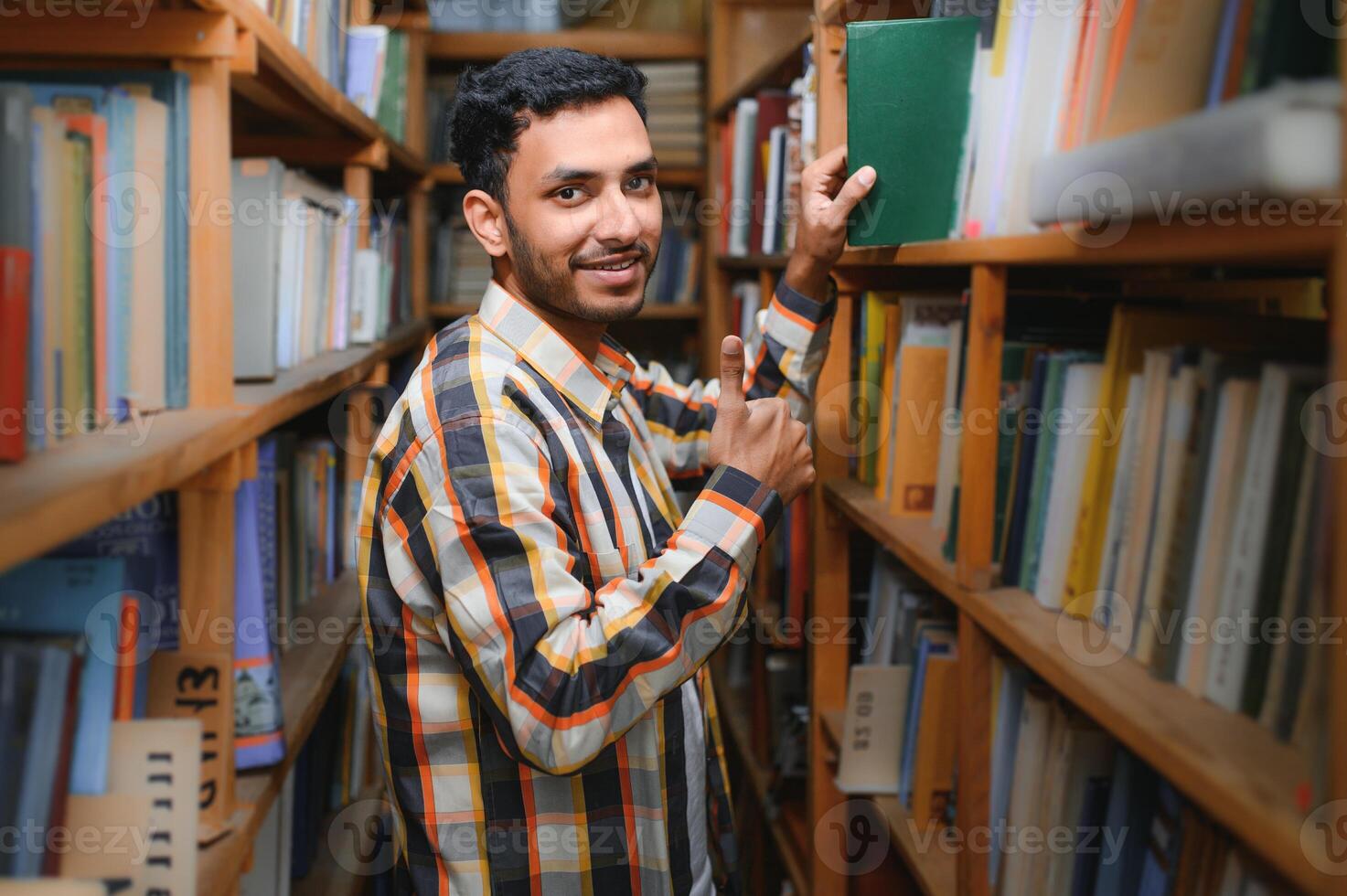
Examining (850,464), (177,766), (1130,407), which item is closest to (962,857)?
(1130,407)

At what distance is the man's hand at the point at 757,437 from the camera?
3.76 ft

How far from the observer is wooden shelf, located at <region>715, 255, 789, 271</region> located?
6.29 feet

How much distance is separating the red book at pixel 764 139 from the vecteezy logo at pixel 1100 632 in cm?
154

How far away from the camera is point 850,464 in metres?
1.69

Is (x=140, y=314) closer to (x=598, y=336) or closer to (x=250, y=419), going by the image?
(x=250, y=419)

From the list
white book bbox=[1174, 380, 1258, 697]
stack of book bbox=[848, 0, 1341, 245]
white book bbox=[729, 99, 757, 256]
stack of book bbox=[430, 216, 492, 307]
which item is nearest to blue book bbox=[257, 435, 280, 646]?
stack of book bbox=[848, 0, 1341, 245]

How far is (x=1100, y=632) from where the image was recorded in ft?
2.94

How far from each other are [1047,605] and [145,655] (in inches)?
34.8

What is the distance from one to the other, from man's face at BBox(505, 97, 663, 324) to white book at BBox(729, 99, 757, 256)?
126 cm

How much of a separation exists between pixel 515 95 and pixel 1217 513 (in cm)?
90

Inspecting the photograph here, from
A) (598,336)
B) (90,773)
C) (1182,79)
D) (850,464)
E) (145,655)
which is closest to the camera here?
(1182,79)

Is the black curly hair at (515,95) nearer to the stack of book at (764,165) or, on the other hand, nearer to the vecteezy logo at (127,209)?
the vecteezy logo at (127,209)

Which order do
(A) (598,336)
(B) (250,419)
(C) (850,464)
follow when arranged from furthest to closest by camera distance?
1. (C) (850,464)
2. (A) (598,336)
3. (B) (250,419)
